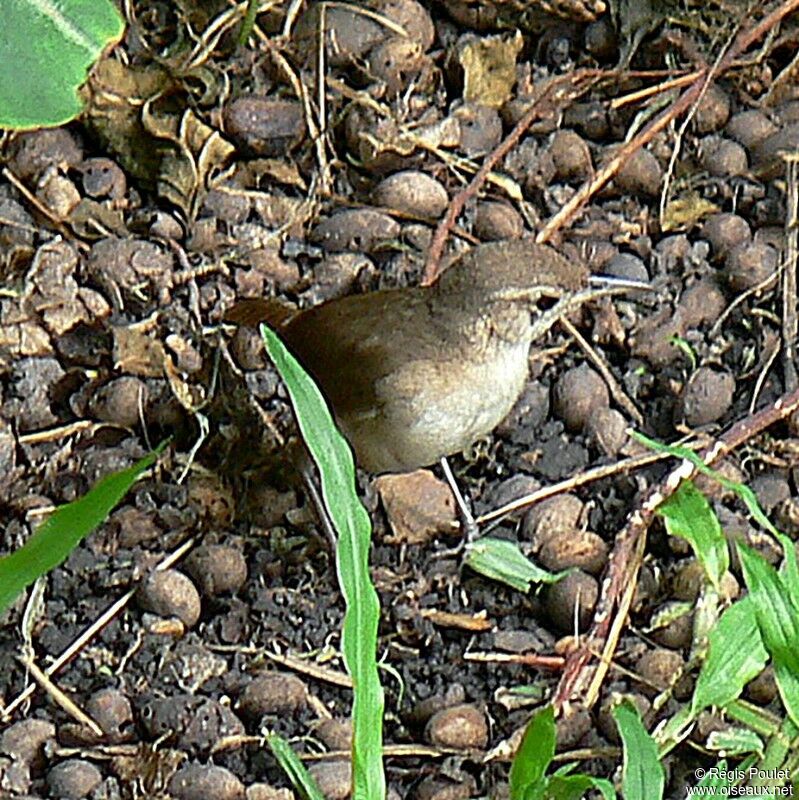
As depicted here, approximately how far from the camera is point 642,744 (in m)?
2.33

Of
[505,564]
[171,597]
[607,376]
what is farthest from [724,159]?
[171,597]

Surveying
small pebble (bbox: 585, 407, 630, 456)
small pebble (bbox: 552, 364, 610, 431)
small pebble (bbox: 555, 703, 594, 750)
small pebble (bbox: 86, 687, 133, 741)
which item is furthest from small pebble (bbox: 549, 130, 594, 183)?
small pebble (bbox: 86, 687, 133, 741)

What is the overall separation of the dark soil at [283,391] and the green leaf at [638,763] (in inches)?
16.8

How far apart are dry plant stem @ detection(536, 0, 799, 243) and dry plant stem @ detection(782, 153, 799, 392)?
27 centimetres

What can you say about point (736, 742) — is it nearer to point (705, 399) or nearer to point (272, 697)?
point (272, 697)

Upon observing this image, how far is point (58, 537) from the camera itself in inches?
84.7

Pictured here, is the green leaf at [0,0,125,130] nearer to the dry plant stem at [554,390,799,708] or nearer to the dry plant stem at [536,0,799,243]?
the dry plant stem at [554,390,799,708]

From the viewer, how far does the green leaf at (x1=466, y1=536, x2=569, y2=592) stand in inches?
121

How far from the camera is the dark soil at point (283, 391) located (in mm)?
2852

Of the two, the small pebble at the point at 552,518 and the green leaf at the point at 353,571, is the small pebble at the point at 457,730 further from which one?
the green leaf at the point at 353,571

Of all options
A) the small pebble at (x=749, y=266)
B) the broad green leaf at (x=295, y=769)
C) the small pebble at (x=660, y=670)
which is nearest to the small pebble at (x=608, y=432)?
the small pebble at (x=749, y=266)

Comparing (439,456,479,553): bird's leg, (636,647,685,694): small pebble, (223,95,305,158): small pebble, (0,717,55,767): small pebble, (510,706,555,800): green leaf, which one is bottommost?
(636,647,685,694): small pebble

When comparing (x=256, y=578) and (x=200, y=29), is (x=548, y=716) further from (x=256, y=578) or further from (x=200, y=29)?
(x=200, y=29)

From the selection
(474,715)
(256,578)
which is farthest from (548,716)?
(256,578)
